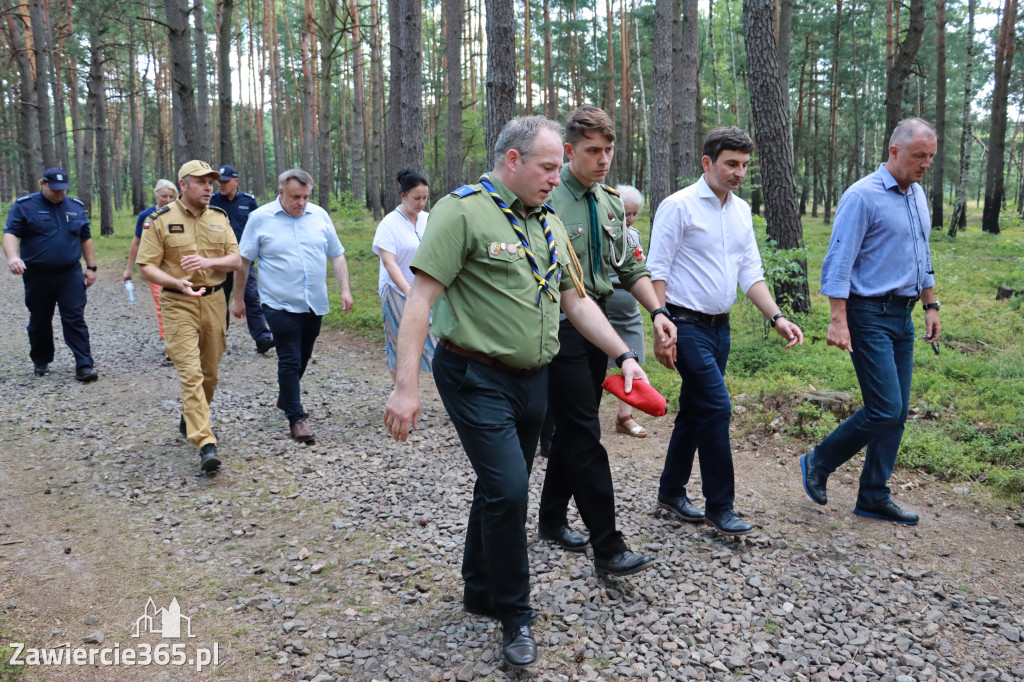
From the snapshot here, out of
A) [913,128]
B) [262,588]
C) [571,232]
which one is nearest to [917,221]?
[913,128]

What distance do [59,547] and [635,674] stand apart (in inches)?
142

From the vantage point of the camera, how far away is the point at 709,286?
421 cm

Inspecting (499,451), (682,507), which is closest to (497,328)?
(499,451)

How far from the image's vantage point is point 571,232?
12.7 feet

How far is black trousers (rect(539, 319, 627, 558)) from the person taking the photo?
3629 millimetres

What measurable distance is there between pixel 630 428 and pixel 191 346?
3.89 meters

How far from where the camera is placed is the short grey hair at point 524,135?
3.04 m

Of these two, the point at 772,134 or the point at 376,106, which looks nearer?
the point at 772,134

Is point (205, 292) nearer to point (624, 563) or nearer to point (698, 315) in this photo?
point (698, 315)

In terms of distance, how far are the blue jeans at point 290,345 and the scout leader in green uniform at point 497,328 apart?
3.49m

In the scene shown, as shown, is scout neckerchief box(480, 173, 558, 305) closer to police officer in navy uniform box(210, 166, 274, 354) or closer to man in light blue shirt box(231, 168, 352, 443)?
man in light blue shirt box(231, 168, 352, 443)

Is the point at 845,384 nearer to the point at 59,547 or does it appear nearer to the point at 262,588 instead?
the point at 262,588

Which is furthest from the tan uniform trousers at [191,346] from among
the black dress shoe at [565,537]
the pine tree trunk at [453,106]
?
the pine tree trunk at [453,106]

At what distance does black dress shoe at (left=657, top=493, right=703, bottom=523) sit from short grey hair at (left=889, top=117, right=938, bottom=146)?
257 centimetres
